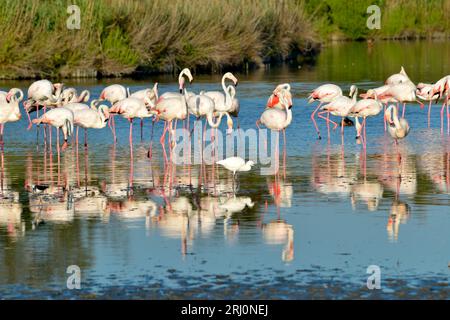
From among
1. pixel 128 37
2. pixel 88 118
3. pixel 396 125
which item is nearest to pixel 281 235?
pixel 396 125

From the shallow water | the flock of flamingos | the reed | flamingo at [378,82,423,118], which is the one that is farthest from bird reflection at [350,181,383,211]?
the reed

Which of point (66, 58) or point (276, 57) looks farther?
point (276, 57)

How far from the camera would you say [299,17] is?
3941 cm

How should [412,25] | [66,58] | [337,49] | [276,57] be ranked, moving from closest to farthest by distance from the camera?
→ [66,58]
[276,57]
[337,49]
[412,25]

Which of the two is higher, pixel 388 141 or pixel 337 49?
pixel 337 49

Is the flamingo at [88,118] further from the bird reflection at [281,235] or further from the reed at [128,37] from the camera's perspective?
the reed at [128,37]

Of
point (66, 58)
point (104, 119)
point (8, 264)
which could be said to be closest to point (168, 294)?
point (8, 264)

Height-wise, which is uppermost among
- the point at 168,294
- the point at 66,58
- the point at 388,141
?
the point at 66,58

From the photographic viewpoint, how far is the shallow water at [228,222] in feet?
→ 27.5

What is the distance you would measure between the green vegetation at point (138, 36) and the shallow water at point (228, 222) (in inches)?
456

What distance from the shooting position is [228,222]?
10.5 meters

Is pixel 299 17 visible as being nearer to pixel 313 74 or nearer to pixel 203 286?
pixel 313 74

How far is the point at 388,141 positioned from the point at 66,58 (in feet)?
47.0

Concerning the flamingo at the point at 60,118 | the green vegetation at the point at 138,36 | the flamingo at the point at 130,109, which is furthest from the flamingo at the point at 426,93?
the green vegetation at the point at 138,36
